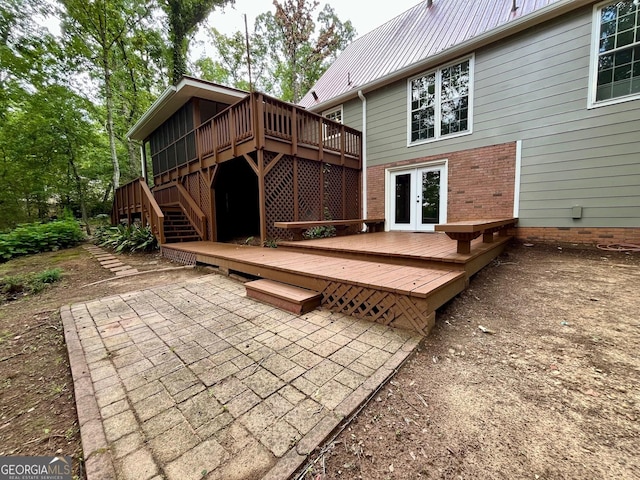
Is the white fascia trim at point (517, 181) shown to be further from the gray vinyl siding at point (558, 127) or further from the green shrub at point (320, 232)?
the green shrub at point (320, 232)

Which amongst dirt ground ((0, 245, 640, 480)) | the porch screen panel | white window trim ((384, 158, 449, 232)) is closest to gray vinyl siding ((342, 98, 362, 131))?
white window trim ((384, 158, 449, 232))

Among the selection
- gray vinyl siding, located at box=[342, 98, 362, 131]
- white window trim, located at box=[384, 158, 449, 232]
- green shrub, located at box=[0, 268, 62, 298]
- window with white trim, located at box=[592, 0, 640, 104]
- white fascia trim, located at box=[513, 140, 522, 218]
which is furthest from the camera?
gray vinyl siding, located at box=[342, 98, 362, 131]

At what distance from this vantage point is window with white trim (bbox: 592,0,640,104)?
4.46 m

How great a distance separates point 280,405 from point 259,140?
5288 mm

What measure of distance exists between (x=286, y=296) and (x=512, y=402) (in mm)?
2220

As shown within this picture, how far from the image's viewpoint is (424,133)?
700 centimetres

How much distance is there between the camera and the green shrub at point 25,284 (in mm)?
4141

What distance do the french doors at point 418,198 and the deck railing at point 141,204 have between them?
6799 mm

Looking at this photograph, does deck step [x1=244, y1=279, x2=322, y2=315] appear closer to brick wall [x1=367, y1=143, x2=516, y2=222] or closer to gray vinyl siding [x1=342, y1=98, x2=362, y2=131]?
brick wall [x1=367, y1=143, x2=516, y2=222]

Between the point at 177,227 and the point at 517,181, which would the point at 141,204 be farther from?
the point at 517,181

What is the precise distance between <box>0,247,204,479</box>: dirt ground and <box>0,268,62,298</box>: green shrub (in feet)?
0.61

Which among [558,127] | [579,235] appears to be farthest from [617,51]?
[579,235]

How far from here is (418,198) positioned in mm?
7188

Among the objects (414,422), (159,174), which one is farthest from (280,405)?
(159,174)
